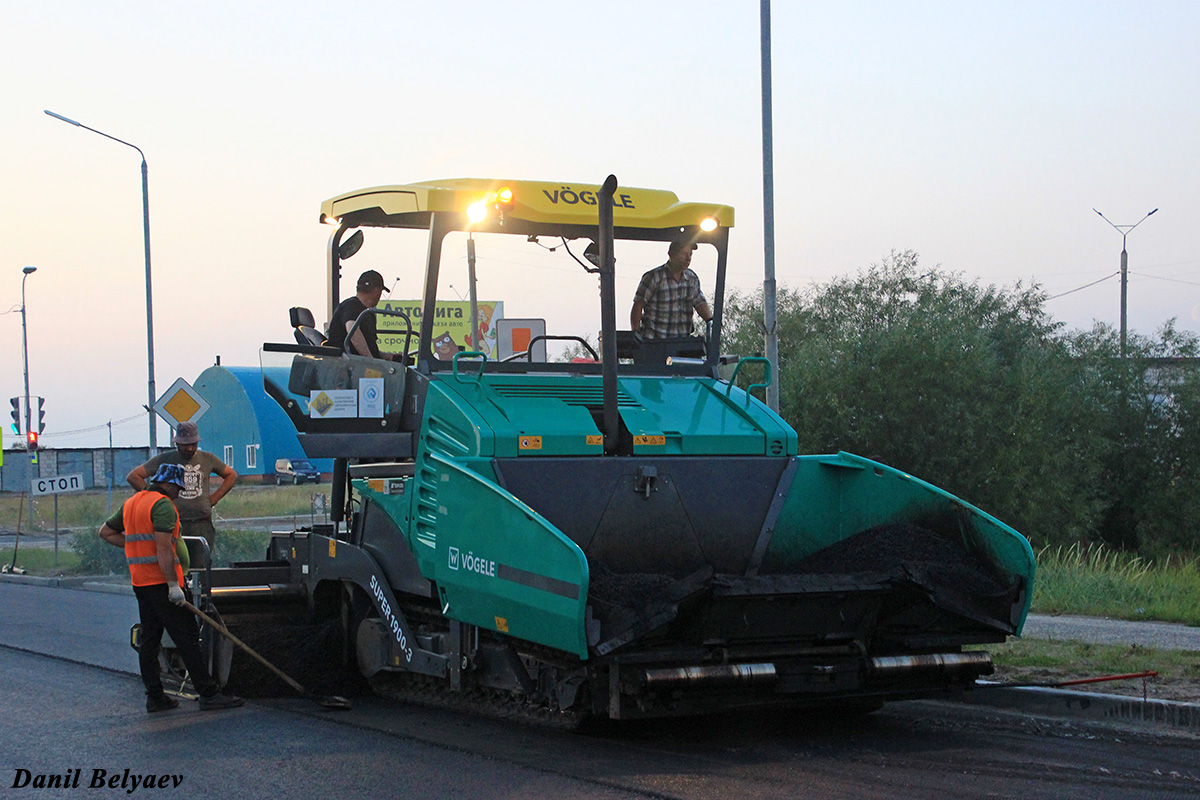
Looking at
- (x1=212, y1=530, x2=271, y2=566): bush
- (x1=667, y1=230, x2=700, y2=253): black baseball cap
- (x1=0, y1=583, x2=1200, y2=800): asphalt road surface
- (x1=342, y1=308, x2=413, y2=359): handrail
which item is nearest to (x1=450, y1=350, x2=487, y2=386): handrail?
(x1=342, y1=308, x2=413, y2=359): handrail

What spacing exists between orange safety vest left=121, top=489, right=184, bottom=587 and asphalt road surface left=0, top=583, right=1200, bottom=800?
875 millimetres

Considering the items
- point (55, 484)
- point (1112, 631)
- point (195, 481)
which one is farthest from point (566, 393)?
point (55, 484)

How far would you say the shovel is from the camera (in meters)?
7.79

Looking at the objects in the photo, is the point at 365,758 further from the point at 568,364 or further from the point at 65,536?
the point at 65,536

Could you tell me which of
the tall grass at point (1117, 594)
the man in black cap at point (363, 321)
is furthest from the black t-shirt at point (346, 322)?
the tall grass at point (1117, 594)

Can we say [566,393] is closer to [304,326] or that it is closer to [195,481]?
[304,326]

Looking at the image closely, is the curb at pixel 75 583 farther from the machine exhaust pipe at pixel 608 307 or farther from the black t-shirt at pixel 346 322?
the machine exhaust pipe at pixel 608 307

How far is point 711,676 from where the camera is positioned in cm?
599

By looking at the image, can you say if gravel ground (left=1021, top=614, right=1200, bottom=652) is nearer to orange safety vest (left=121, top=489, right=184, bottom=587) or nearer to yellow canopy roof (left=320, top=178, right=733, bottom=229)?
yellow canopy roof (left=320, top=178, right=733, bottom=229)

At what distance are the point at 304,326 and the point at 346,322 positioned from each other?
0.30 m

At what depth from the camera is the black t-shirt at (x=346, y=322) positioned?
825cm

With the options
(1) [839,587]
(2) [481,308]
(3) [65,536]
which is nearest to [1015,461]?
(2) [481,308]

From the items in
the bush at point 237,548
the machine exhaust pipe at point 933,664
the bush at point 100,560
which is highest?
the machine exhaust pipe at point 933,664

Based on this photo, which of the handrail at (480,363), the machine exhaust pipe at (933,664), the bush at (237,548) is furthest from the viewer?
the bush at (237,548)
